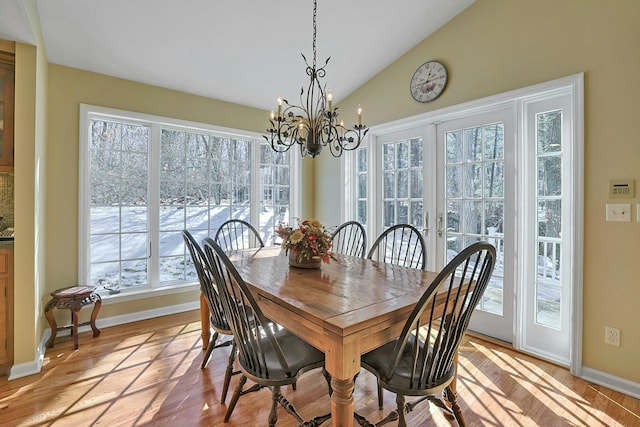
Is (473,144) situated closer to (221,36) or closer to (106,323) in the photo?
(221,36)

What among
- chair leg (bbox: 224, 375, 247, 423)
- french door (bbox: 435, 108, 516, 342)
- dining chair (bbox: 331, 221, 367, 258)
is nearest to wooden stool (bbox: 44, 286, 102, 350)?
chair leg (bbox: 224, 375, 247, 423)

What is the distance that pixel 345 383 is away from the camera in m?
1.23

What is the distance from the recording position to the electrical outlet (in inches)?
81.7

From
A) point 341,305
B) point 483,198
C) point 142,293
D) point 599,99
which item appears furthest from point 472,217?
point 142,293

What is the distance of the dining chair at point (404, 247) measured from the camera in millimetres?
2410

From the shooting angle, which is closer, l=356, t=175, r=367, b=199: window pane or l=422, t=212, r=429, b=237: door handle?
l=422, t=212, r=429, b=237: door handle

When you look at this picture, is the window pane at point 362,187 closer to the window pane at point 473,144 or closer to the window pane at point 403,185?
the window pane at point 403,185

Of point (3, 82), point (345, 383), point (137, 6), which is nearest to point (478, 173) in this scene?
point (345, 383)


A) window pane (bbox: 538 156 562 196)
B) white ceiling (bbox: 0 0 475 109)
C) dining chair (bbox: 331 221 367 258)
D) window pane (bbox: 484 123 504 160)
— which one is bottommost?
dining chair (bbox: 331 221 367 258)

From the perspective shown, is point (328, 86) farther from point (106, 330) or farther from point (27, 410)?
point (27, 410)

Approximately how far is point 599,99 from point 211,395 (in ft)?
10.6

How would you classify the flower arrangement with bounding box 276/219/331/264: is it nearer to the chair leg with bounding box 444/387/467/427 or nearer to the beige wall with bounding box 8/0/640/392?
the chair leg with bounding box 444/387/467/427

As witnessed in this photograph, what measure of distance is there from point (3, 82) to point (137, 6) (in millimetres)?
1106

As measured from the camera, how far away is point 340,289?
1670 mm
